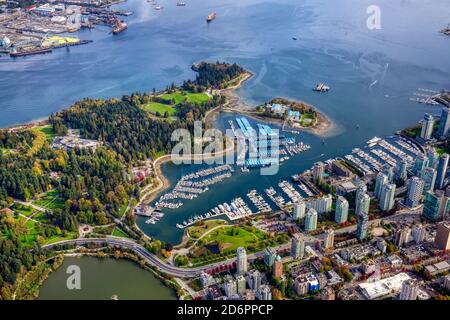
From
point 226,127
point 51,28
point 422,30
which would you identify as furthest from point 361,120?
point 51,28

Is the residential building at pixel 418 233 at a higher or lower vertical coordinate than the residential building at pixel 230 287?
higher

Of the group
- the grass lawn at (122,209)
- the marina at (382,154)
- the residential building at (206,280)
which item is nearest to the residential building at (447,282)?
the marina at (382,154)

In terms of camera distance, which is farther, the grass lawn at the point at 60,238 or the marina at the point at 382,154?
the marina at the point at 382,154

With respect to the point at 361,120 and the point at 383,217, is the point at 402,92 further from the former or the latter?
the point at 383,217

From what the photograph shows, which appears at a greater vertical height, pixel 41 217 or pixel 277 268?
pixel 277 268

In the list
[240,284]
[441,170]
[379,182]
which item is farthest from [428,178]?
[240,284]

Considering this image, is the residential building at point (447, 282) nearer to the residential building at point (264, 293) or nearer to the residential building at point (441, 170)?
the residential building at point (264, 293)

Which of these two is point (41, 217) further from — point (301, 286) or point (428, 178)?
point (428, 178)
